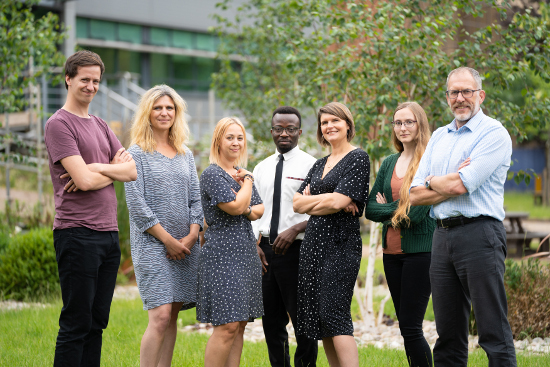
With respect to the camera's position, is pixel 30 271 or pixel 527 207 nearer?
pixel 30 271

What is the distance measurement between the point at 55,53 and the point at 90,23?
51.5ft

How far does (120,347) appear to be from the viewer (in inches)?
223

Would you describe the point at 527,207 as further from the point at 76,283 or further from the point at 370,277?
the point at 76,283

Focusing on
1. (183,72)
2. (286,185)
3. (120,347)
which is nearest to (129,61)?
(183,72)

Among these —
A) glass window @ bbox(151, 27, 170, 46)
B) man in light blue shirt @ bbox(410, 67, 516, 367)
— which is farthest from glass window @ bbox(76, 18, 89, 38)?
man in light blue shirt @ bbox(410, 67, 516, 367)

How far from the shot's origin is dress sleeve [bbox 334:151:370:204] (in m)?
4.07

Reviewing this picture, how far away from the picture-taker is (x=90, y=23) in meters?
23.3

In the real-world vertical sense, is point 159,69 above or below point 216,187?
above

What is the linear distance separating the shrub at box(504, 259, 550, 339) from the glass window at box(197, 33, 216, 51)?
22.6m

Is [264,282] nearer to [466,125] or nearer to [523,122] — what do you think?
[466,125]

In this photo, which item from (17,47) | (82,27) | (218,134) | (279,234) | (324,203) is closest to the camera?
(324,203)

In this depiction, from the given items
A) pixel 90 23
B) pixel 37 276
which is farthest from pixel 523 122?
pixel 90 23

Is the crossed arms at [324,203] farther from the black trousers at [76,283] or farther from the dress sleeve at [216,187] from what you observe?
the black trousers at [76,283]

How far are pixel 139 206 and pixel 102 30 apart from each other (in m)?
21.5
